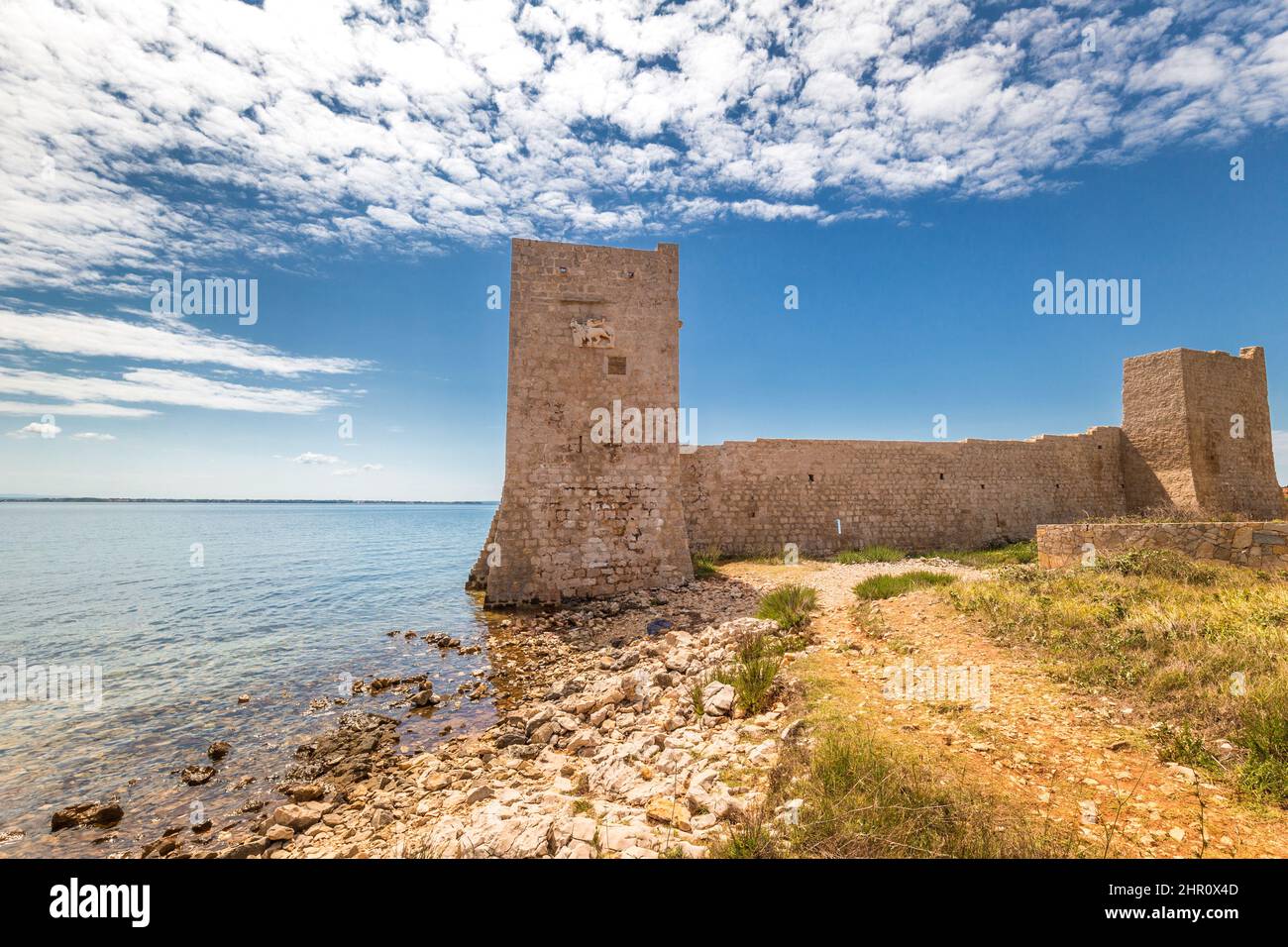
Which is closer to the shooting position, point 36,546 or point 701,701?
point 701,701

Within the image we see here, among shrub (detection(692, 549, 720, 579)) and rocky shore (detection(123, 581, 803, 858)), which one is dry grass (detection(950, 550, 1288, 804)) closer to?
rocky shore (detection(123, 581, 803, 858))

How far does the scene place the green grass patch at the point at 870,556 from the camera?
14.6m

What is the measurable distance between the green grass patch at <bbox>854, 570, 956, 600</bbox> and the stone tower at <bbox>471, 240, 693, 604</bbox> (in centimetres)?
435

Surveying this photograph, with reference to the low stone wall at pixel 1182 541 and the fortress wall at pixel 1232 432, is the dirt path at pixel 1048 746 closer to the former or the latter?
the low stone wall at pixel 1182 541

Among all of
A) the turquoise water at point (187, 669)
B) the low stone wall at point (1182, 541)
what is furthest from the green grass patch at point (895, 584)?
the turquoise water at point (187, 669)

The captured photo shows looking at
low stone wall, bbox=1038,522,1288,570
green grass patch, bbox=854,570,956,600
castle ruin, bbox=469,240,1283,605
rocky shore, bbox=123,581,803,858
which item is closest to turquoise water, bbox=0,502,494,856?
rocky shore, bbox=123,581,803,858

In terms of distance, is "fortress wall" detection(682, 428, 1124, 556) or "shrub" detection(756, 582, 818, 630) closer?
"shrub" detection(756, 582, 818, 630)

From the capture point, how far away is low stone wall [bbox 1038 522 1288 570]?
23.7ft

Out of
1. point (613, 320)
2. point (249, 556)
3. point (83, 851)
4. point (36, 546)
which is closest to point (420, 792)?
point (83, 851)

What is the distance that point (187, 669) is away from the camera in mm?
9039

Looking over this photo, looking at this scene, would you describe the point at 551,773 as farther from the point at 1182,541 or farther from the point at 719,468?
the point at 719,468
